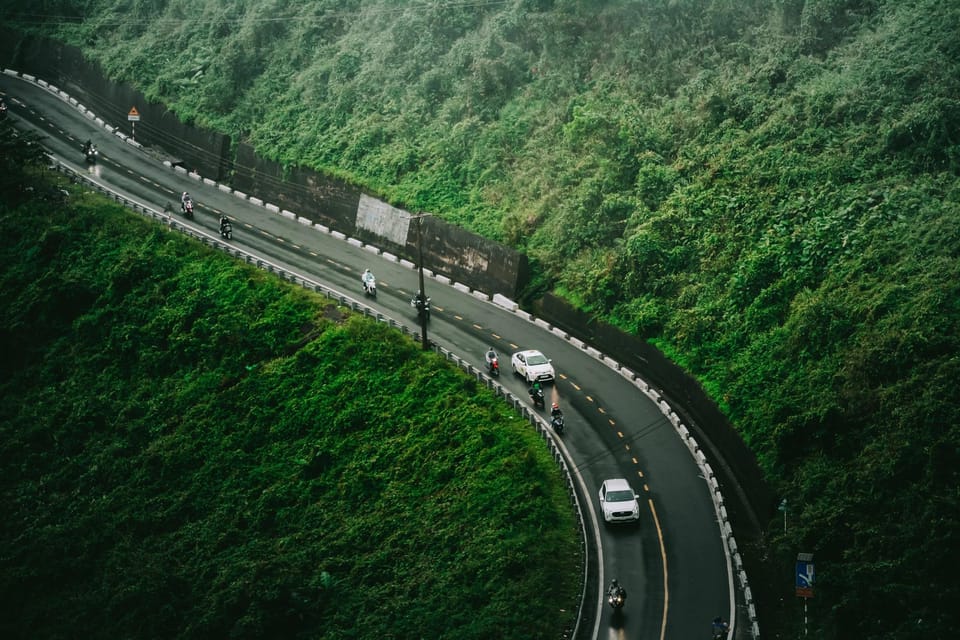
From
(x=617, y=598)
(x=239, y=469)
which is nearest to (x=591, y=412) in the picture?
(x=617, y=598)

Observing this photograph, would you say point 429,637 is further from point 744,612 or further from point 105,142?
point 105,142

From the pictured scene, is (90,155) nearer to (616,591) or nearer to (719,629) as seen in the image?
(616,591)

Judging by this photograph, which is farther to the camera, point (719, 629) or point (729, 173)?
point (729, 173)

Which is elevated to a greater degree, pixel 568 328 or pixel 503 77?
pixel 503 77

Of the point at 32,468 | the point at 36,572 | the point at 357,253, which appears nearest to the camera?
the point at 36,572

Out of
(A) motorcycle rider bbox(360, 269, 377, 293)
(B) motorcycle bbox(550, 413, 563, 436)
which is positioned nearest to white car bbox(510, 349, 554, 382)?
(B) motorcycle bbox(550, 413, 563, 436)

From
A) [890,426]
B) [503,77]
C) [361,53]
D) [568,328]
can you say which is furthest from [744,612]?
[361,53]
